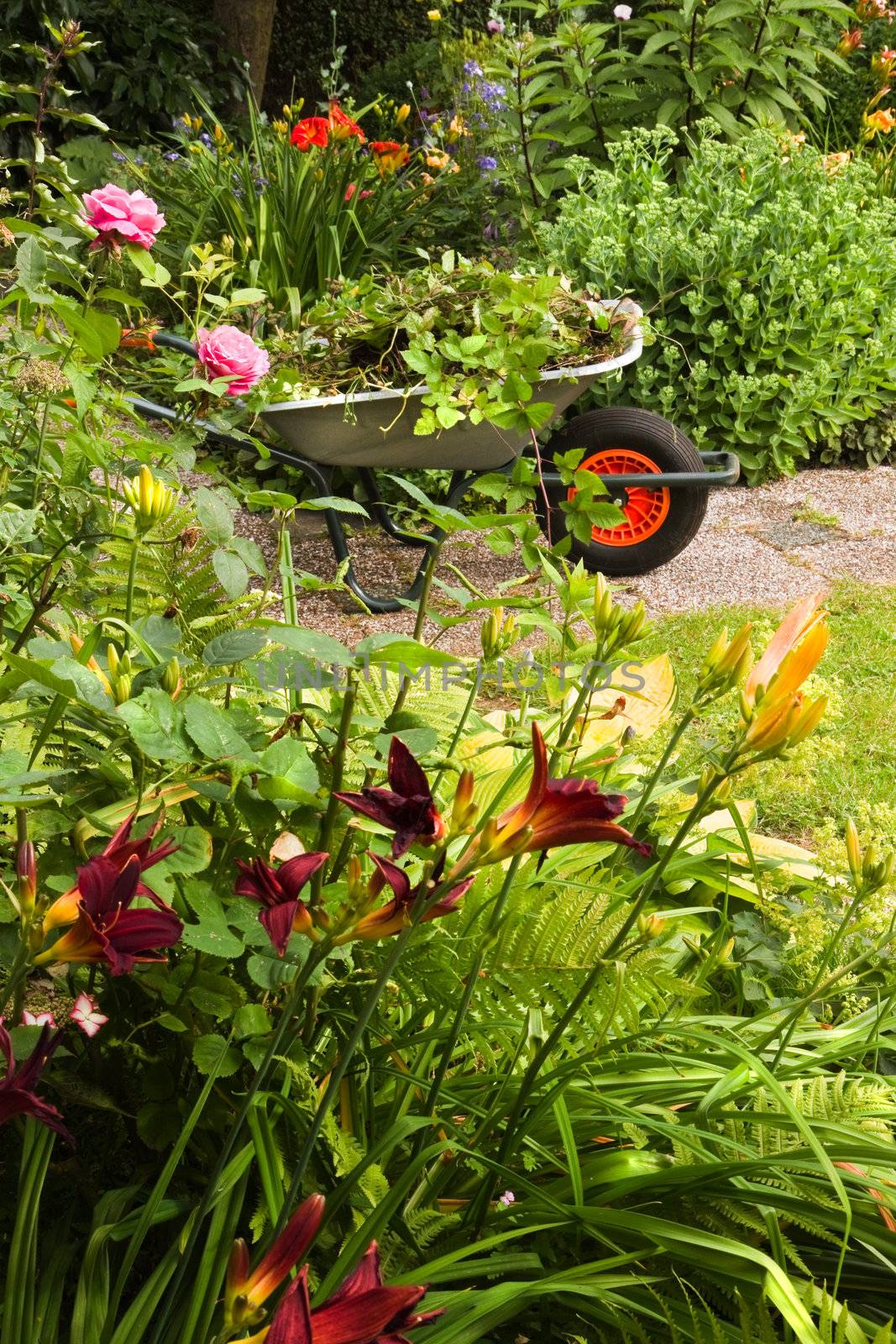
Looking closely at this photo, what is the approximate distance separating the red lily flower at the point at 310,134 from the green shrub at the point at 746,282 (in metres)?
0.89

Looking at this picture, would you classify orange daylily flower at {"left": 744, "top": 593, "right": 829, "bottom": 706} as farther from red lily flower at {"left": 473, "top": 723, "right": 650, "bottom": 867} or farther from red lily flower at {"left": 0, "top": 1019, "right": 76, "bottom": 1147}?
red lily flower at {"left": 0, "top": 1019, "right": 76, "bottom": 1147}

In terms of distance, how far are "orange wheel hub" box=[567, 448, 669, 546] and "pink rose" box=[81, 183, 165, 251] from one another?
222 centimetres

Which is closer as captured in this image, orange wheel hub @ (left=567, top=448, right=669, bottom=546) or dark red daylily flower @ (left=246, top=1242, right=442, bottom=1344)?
dark red daylily flower @ (left=246, top=1242, right=442, bottom=1344)

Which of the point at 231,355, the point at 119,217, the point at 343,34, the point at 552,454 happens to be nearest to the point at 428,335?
the point at 552,454

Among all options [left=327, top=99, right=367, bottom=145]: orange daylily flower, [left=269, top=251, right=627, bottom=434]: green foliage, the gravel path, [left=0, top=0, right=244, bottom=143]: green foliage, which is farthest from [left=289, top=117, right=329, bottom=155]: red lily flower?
[left=0, top=0, right=244, bottom=143]: green foliage

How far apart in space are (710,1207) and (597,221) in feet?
12.1

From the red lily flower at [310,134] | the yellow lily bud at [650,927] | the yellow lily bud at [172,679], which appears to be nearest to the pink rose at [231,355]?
the yellow lily bud at [172,679]

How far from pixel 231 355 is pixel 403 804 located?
4.12ft

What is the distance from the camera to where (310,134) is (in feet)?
13.6

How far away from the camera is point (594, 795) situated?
1.76 feet

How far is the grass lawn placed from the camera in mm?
2486

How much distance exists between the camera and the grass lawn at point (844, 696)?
2.49m

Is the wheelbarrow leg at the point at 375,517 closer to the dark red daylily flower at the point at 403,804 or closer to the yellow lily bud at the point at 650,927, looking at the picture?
the yellow lily bud at the point at 650,927

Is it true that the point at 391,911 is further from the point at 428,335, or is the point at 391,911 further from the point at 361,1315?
the point at 428,335
